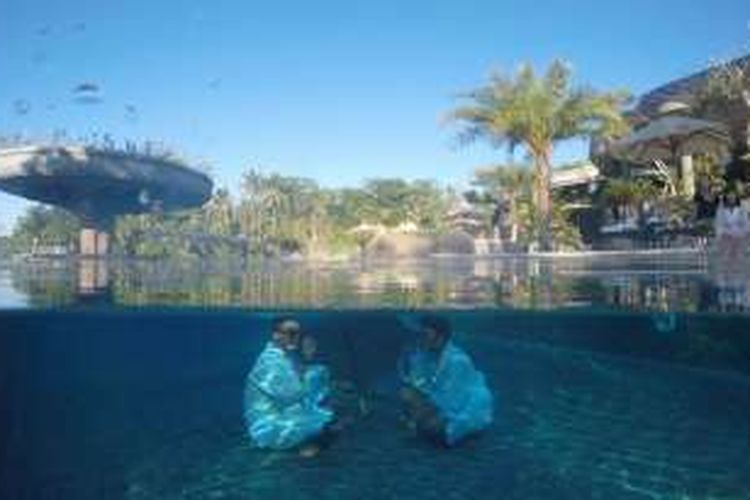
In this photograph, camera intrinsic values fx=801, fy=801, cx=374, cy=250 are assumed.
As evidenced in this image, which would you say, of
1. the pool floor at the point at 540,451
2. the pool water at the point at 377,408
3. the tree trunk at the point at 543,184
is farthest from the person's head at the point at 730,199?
the pool floor at the point at 540,451

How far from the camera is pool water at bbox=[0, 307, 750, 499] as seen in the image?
10.1m

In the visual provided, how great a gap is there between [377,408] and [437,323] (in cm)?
250

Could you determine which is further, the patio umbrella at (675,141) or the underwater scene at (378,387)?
the patio umbrella at (675,141)

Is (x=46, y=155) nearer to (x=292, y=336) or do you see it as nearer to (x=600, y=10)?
(x=292, y=336)

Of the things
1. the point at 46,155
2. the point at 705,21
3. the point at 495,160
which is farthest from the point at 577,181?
the point at 46,155

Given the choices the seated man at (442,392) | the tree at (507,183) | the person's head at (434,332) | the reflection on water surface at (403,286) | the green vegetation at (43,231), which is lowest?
the seated man at (442,392)

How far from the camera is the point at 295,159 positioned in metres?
8.33

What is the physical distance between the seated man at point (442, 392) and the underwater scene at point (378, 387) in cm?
3

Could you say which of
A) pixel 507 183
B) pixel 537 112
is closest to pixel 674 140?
pixel 537 112

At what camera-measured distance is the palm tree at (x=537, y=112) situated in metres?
8.57

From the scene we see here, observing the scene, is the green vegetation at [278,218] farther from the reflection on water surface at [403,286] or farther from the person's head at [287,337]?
the person's head at [287,337]

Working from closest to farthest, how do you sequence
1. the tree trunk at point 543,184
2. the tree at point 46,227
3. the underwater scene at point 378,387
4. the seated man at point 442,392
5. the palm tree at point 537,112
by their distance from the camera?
the tree at point 46,227
the palm tree at point 537,112
the tree trunk at point 543,184
the underwater scene at point 378,387
the seated man at point 442,392

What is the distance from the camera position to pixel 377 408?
13203mm

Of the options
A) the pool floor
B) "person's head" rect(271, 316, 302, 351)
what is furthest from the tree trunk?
"person's head" rect(271, 316, 302, 351)
